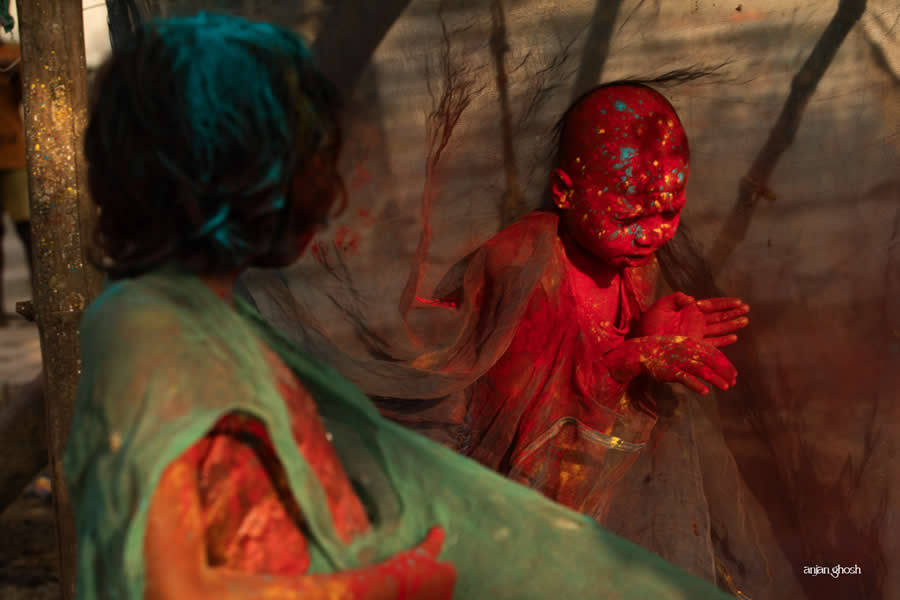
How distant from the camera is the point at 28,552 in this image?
3514 mm

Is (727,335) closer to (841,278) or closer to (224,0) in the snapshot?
(841,278)

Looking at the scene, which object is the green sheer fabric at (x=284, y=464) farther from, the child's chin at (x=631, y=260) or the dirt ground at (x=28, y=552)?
the dirt ground at (x=28, y=552)

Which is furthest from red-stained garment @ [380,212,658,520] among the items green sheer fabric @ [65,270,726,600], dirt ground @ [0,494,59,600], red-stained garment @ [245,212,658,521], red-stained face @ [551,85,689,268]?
dirt ground @ [0,494,59,600]

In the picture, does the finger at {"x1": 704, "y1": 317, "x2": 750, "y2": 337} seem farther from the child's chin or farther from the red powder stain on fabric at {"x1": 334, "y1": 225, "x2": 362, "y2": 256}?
the red powder stain on fabric at {"x1": 334, "y1": 225, "x2": 362, "y2": 256}

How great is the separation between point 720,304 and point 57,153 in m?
1.61

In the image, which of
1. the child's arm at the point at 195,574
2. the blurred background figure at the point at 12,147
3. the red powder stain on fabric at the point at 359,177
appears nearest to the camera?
the child's arm at the point at 195,574

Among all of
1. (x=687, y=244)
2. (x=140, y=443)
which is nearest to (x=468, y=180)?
(x=687, y=244)

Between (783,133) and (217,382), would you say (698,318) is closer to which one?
(783,133)

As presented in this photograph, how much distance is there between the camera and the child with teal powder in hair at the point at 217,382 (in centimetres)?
101

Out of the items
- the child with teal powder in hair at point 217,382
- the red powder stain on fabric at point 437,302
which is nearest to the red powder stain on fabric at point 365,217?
the red powder stain on fabric at point 437,302

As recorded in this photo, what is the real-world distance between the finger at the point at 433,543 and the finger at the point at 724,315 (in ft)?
4.50

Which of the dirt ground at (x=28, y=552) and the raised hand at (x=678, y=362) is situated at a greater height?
the raised hand at (x=678, y=362)

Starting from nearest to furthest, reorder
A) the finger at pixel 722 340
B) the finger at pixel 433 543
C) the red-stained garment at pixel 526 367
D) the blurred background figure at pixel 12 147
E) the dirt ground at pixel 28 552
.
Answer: the finger at pixel 433 543 < the red-stained garment at pixel 526 367 < the finger at pixel 722 340 < the dirt ground at pixel 28 552 < the blurred background figure at pixel 12 147

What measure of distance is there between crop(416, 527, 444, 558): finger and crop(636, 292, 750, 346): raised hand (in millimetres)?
1295
